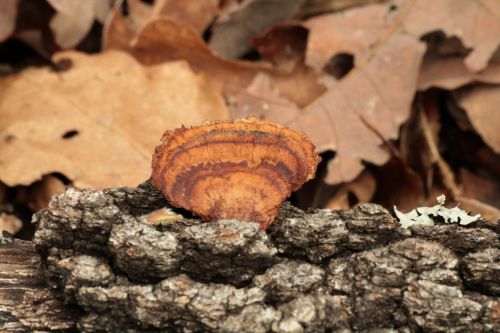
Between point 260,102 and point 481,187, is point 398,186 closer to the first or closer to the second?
point 481,187

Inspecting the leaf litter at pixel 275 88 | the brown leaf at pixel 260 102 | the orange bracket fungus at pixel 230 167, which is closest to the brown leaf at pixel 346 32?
the leaf litter at pixel 275 88

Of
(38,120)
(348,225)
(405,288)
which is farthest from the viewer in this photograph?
(38,120)

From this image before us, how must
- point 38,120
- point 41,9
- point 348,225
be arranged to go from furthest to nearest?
1. point 41,9
2. point 38,120
3. point 348,225

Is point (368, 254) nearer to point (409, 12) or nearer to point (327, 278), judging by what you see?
point (327, 278)

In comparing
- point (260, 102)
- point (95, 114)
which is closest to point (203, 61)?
point (260, 102)

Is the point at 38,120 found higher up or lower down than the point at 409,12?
lower down

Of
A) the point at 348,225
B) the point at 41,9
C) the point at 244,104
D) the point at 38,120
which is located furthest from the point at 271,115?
the point at 348,225
